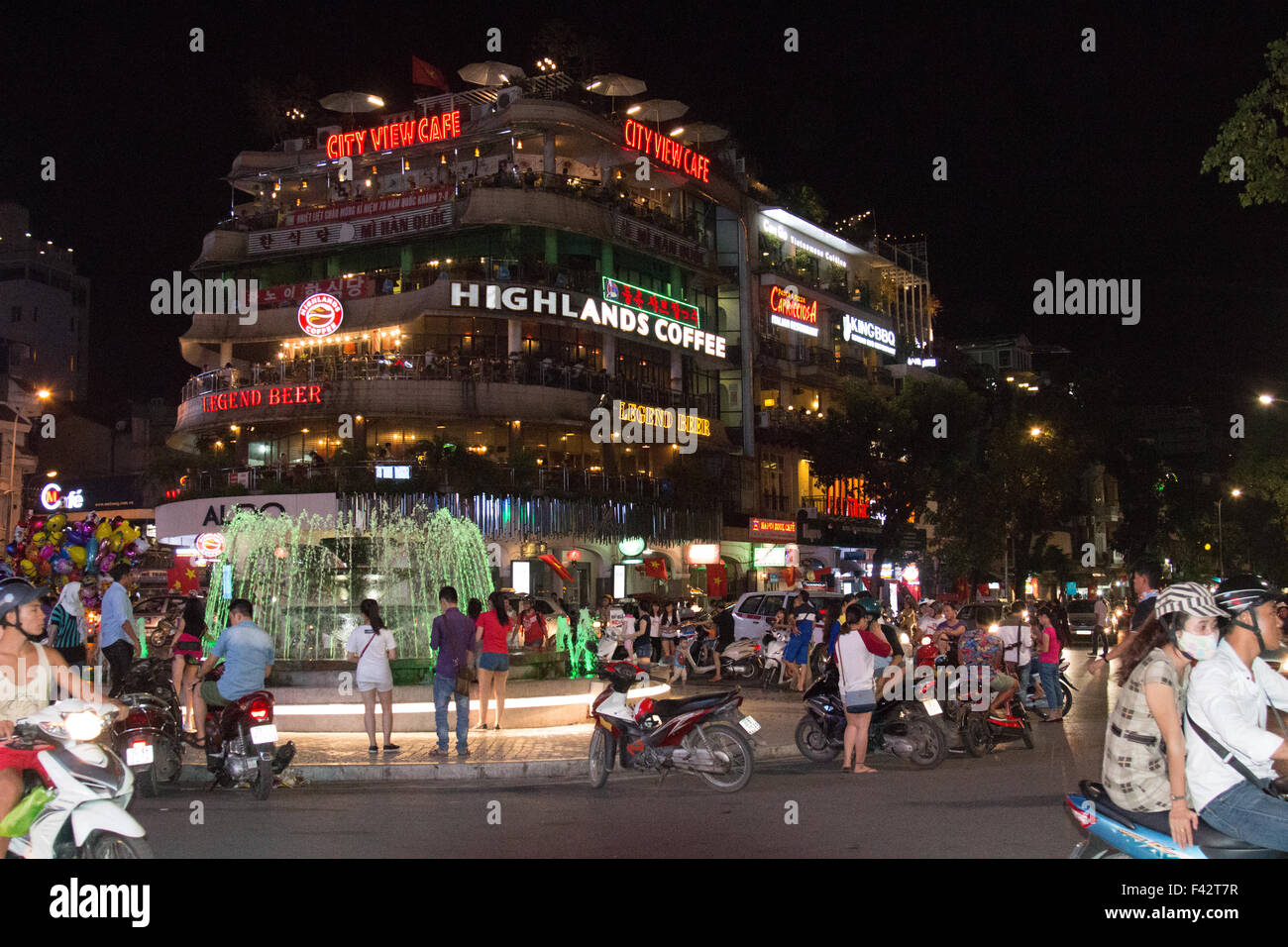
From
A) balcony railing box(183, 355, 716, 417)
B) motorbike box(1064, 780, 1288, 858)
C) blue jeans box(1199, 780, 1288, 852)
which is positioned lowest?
motorbike box(1064, 780, 1288, 858)

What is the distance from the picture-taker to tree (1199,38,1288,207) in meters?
15.7

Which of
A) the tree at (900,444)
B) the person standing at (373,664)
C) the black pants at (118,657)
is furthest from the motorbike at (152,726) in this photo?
the tree at (900,444)

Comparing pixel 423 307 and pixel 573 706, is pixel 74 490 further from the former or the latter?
pixel 573 706

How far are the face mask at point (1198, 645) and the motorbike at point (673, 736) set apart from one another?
685 cm

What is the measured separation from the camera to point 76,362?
75625 millimetres

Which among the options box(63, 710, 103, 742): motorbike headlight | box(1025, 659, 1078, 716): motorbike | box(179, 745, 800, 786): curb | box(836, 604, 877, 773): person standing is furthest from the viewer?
box(1025, 659, 1078, 716): motorbike

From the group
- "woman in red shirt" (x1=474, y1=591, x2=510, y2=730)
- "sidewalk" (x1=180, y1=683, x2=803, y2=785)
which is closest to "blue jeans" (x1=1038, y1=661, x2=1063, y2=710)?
"sidewalk" (x1=180, y1=683, x2=803, y2=785)

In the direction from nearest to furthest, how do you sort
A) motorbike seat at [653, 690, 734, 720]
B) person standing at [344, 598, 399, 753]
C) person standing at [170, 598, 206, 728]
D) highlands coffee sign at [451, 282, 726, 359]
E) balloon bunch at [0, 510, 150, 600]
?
motorbike seat at [653, 690, 734, 720] → person standing at [344, 598, 399, 753] → person standing at [170, 598, 206, 728] → balloon bunch at [0, 510, 150, 600] → highlands coffee sign at [451, 282, 726, 359]

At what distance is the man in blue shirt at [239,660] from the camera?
11859mm

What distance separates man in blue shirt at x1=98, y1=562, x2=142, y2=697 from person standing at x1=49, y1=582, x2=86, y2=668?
292 millimetres

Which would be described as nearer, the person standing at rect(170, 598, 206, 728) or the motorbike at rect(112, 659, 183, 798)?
the motorbike at rect(112, 659, 183, 798)

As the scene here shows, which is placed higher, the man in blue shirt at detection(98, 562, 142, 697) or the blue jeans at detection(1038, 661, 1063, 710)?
the man in blue shirt at detection(98, 562, 142, 697)

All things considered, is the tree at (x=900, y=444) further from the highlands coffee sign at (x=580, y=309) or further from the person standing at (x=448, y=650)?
the person standing at (x=448, y=650)

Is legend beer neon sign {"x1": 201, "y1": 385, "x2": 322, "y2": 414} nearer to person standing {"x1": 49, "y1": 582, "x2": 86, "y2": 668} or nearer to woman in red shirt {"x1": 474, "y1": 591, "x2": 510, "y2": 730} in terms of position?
person standing {"x1": 49, "y1": 582, "x2": 86, "y2": 668}
